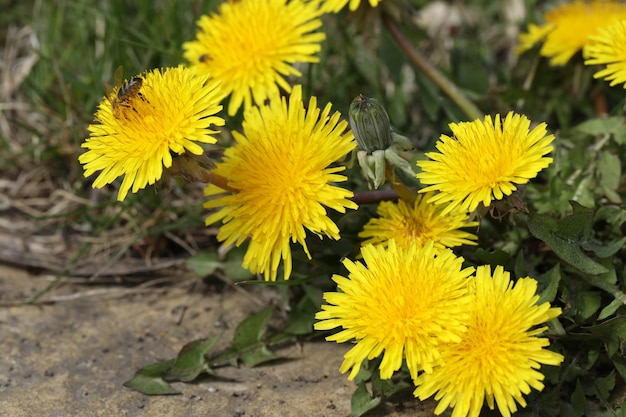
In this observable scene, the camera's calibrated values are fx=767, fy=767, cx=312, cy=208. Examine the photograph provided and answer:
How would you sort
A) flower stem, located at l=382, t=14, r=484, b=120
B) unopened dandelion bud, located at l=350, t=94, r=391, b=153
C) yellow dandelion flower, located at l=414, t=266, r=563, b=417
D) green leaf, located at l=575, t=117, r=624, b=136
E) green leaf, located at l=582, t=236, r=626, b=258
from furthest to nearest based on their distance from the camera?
flower stem, located at l=382, t=14, r=484, b=120, green leaf, located at l=575, t=117, r=624, b=136, green leaf, located at l=582, t=236, r=626, b=258, unopened dandelion bud, located at l=350, t=94, r=391, b=153, yellow dandelion flower, located at l=414, t=266, r=563, b=417

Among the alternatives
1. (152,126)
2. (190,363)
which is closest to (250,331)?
(190,363)

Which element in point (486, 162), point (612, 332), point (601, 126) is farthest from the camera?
point (601, 126)

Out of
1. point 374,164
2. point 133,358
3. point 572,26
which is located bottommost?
point 133,358

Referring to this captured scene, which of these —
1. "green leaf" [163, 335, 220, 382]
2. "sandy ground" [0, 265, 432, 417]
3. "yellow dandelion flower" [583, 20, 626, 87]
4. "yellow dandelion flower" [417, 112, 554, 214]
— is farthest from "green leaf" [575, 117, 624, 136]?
"green leaf" [163, 335, 220, 382]

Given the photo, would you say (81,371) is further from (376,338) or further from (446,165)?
(446,165)

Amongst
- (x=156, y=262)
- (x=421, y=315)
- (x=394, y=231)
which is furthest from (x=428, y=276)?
(x=156, y=262)

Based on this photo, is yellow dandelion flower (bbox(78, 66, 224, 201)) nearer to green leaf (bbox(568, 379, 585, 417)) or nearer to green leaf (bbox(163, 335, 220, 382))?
green leaf (bbox(163, 335, 220, 382))

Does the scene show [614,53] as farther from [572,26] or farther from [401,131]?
[401,131]
